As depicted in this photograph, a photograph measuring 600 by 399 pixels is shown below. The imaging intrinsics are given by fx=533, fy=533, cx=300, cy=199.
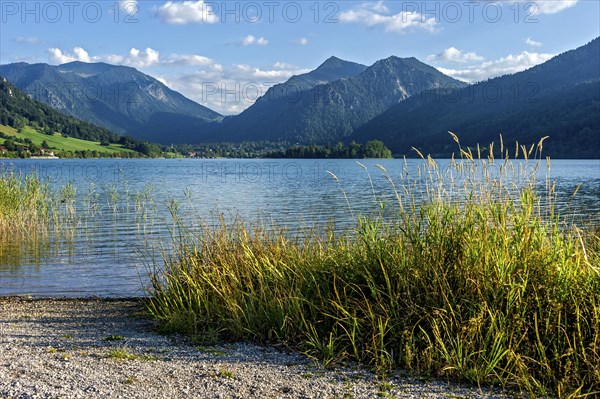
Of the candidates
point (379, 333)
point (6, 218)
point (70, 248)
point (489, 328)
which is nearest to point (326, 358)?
point (379, 333)

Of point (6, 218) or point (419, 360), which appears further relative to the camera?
point (6, 218)

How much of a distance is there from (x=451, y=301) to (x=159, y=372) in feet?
12.6

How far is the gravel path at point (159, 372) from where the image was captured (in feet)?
19.5

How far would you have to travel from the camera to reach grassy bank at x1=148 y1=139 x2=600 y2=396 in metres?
6.40

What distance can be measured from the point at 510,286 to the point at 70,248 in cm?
1800

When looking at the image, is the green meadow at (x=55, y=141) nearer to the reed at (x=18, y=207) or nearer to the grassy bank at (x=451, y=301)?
the reed at (x=18, y=207)

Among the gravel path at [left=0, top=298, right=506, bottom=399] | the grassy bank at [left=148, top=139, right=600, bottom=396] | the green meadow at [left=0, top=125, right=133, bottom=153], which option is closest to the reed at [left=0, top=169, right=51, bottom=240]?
the gravel path at [left=0, top=298, right=506, bottom=399]

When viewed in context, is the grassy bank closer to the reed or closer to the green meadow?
the reed

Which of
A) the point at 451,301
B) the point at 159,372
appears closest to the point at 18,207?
the point at 159,372

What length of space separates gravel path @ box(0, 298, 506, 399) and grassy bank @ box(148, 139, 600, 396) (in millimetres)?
440

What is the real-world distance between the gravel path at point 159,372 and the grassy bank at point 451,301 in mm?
440

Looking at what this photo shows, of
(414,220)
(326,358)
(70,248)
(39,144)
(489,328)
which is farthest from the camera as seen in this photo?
(39,144)

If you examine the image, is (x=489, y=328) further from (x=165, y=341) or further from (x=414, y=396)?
(x=165, y=341)

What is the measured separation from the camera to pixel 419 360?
6656 millimetres
